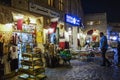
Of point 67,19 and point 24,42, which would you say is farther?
point 67,19

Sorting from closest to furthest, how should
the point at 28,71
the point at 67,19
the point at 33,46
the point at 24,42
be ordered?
the point at 28,71
the point at 24,42
the point at 33,46
the point at 67,19

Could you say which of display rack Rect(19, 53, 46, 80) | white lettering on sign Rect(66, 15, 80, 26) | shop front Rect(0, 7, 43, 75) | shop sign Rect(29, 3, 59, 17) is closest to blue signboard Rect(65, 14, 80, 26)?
white lettering on sign Rect(66, 15, 80, 26)

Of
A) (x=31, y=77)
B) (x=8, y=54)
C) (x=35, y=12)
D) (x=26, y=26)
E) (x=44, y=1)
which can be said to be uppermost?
(x=44, y=1)

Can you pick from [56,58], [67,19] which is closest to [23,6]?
[56,58]

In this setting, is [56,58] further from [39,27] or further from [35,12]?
[35,12]

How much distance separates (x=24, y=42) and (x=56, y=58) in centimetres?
244

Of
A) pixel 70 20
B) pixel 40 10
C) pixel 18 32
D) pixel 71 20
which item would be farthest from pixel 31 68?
pixel 71 20

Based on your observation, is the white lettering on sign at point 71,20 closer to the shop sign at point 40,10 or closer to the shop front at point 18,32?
the shop sign at point 40,10

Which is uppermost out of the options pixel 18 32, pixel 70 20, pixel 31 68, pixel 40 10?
pixel 70 20

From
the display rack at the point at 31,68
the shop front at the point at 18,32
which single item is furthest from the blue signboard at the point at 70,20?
the display rack at the point at 31,68

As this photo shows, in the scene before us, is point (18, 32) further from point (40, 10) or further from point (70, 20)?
point (70, 20)

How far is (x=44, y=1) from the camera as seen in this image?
1451 centimetres

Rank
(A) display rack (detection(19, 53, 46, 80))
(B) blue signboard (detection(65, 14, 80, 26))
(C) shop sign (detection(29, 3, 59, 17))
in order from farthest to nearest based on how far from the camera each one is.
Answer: (B) blue signboard (detection(65, 14, 80, 26))
(C) shop sign (detection(29, 3, 59, 17))
(A) display rack (detection(19, 53, 46, 80))

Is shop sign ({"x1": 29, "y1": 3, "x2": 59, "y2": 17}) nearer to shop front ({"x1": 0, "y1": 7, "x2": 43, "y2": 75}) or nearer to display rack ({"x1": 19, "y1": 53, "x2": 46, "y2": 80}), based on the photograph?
shop front ({"x1": 0, "y1": 7, "x2": 43, "y2": 75})
